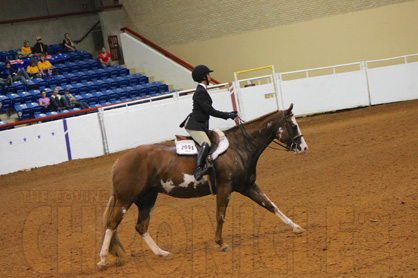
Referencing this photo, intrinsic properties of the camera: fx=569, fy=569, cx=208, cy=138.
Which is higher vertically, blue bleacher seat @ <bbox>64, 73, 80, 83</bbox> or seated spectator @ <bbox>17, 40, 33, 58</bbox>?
seated spectator @ <bbox>17, 40, 33, 58</bbox>

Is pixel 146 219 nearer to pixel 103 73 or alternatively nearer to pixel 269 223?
pixel 269 223

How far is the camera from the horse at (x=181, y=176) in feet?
26.9

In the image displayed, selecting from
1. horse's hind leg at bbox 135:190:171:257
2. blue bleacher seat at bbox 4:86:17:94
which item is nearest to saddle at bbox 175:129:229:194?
horse's hind leg at bbox 135:190:171:257

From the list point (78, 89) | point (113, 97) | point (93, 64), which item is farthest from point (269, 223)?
point (93, 64)

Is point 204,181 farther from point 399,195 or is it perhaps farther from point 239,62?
point 239,62

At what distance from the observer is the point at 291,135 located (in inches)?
344

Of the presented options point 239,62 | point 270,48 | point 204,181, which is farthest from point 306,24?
point 204,181

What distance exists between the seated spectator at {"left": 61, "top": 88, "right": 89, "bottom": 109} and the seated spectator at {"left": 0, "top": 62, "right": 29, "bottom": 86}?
2.43m

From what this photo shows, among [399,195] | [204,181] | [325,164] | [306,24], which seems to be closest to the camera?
[204,181]

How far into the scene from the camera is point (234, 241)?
8578 millimetres

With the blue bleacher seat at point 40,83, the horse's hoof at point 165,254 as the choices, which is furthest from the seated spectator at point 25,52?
the horse's hoof at point 165,254

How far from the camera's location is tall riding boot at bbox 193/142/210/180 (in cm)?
828

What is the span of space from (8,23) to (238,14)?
11.9 meters

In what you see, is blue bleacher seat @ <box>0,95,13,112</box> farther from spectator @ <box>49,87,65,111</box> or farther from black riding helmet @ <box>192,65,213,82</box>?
black riding helmet @ <box>192,65,213,82</box>
